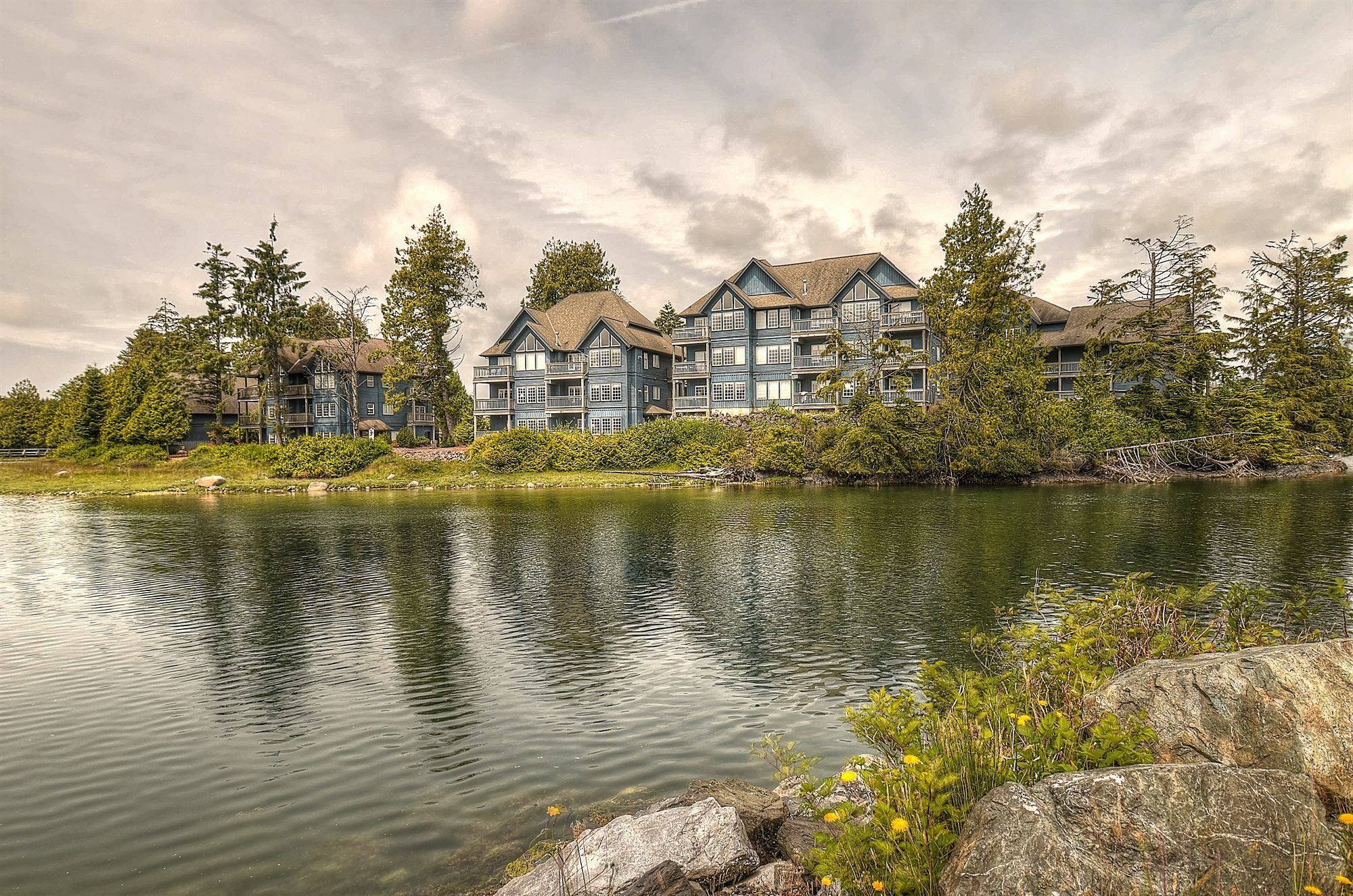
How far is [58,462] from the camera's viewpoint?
66.0 m

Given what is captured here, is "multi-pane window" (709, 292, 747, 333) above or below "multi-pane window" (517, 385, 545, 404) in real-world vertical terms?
above

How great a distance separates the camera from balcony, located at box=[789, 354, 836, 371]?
65.1 m

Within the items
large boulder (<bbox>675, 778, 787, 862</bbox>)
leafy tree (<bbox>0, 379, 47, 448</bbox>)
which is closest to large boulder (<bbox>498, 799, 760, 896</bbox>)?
large boulder (<bbox>675, 778, 787, 862</bbox>)

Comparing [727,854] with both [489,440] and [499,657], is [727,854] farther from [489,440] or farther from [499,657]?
[489,440]

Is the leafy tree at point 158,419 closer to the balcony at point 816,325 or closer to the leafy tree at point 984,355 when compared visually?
the balcony at point 816,325

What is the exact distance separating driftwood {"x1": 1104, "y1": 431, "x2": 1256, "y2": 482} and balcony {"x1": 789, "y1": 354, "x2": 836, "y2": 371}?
2316 centimetres

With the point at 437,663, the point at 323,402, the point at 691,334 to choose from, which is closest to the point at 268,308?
the point at 323,402

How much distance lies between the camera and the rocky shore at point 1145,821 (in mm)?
4113

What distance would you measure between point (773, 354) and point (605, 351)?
52.9 feet

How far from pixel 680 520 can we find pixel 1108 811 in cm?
2906

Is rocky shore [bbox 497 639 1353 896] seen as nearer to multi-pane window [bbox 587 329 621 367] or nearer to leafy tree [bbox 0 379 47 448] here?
multi-pane window [bbox 587 329 621 367]

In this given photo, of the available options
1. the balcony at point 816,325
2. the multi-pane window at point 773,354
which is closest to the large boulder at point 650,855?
the balcony at point 816,325

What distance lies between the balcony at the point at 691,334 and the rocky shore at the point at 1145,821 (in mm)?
63394

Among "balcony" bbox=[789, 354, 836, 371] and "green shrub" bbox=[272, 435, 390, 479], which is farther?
"balcony" bbox=[789, 354, 836, 371]
